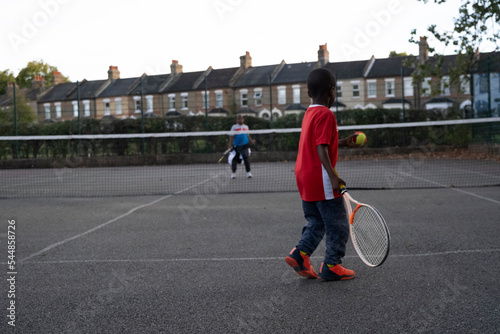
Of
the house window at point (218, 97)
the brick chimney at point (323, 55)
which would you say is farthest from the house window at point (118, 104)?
the brick chimney at point (323, 55)

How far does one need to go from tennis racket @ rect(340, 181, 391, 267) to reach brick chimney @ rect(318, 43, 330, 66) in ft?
153

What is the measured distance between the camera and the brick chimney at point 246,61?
2136 inches

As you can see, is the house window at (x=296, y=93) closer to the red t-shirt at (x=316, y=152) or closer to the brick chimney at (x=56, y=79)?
the brick chimney at (x=56, y=79)

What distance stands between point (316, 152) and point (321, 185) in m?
0.28

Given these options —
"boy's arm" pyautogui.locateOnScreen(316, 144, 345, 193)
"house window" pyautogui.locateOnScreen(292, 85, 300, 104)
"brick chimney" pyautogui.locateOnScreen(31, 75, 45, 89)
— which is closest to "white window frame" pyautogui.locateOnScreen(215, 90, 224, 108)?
"house window" pyautogui.locateOnScreen(292, 85, 300, 104)

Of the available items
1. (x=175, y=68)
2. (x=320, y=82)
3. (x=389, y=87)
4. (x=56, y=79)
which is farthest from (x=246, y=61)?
(x=320, y=82)

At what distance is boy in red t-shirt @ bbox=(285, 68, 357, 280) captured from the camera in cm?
413

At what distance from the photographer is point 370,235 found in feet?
13.1

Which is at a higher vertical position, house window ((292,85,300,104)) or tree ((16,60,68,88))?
tree ((16,60,68,88))

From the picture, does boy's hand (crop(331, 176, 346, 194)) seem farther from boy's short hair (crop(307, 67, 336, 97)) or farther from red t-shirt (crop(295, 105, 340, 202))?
boy's short hair (crop(307, 67, 336, 97))

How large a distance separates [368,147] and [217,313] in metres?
20.9

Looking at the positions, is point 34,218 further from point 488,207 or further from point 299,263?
point 488,207

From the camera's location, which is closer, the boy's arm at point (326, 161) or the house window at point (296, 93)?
the boy's arm at point (326, 161)

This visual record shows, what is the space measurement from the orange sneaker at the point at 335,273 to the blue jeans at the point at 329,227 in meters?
0.05
